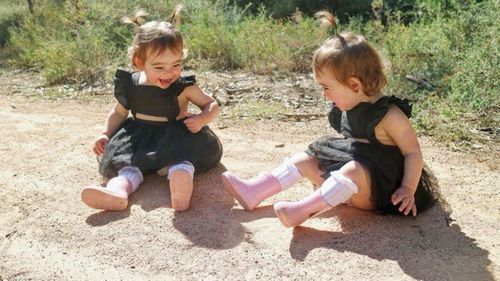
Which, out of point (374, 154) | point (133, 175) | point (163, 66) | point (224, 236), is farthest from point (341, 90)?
point (133, 175)

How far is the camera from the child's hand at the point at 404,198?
2545 millimetres

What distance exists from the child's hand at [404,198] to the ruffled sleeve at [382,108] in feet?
0.95

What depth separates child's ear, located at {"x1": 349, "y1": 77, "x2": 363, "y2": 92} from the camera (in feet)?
8.59

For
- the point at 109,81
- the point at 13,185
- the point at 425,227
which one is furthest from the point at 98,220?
the point at 109,81

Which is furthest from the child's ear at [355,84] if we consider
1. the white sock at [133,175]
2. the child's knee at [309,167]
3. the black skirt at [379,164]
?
the white sock at [133,175]

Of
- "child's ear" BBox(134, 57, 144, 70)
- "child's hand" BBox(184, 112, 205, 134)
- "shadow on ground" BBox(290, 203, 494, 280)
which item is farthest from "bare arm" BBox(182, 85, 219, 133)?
"shadow on ground" BBox(290, 203, 494, 280)

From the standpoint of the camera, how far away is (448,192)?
3.15 m

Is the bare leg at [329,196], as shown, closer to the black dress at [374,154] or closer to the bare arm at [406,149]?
the black dress at [374,154]

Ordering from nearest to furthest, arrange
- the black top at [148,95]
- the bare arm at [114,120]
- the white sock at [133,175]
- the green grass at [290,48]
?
the white sock at [133,175] → the black top at [148,95] → the bare arm at [114,120] → the green grass at [290,48]

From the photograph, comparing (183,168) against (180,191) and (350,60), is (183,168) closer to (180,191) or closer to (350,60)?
(180,191)

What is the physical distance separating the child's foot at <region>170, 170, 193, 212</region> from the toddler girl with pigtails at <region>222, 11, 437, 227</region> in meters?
0.48

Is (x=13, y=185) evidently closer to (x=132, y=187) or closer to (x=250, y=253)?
(x=132, y=187)

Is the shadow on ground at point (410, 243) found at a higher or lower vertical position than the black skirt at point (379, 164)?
lower

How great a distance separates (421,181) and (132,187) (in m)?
1.42
